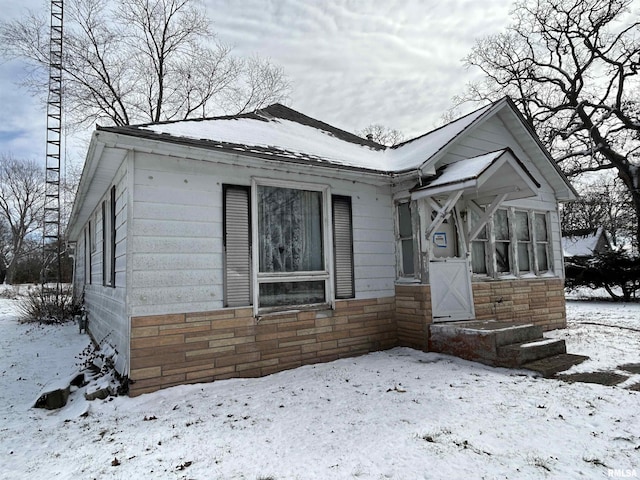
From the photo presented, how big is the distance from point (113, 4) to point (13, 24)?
4082 mm

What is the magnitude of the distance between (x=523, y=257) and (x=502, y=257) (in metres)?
0.76

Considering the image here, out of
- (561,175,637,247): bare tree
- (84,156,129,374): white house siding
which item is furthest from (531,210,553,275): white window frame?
(561,175,637,247): bare tree

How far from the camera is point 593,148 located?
17.3 metres

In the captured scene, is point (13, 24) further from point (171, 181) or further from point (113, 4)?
point (171, 181)

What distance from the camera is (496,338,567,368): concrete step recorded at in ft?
17.2

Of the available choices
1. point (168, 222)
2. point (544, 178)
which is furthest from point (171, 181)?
point (544, 178)

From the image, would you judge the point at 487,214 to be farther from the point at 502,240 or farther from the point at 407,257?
the point at 502,240

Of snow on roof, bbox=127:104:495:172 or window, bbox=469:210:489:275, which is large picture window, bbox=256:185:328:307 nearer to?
snow on roof, bbox=127:104:495:172

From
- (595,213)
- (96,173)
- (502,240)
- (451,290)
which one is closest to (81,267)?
(96,173)

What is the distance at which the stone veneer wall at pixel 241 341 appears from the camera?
4.56 metres

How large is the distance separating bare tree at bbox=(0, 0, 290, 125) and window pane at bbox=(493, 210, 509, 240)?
54.5 ft

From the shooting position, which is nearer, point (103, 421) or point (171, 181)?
point (103, 421)

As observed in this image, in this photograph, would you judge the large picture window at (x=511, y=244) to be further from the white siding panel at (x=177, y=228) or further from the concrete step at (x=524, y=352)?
the white siding panel at (x=177, y=228)

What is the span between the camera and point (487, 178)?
5.82m
